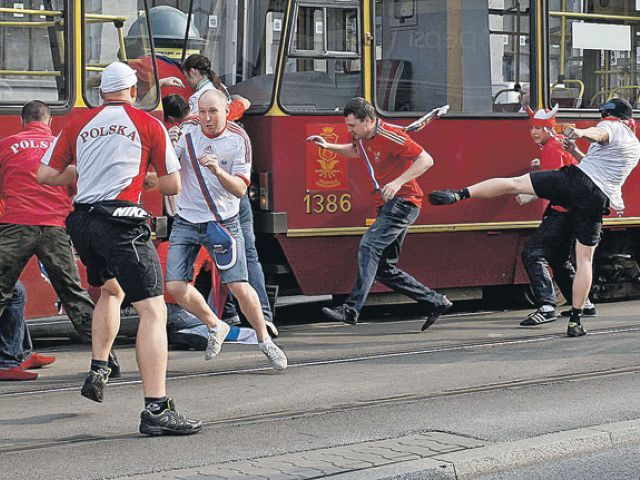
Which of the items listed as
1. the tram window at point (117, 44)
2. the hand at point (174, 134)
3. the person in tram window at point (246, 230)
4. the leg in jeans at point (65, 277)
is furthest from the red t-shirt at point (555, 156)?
the leg in jeans at point (65, 277)

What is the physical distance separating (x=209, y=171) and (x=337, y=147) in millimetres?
1933

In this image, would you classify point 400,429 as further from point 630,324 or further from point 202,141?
point 630,324

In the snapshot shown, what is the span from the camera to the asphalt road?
20.5ft

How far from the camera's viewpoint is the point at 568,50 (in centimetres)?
1170

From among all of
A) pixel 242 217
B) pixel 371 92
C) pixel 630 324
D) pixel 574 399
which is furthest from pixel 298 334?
pixel 574 399

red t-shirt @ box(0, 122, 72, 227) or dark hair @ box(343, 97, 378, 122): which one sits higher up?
dark hair @ box(343, 97, 378, 122)

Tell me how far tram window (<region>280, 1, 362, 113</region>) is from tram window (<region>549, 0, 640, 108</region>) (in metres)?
2.05

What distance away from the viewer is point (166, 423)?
6449mm

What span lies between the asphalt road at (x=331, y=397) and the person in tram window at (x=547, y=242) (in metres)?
0.27

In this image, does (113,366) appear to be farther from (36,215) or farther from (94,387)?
(94,387)

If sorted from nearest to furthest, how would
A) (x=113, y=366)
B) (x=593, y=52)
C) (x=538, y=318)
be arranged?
1. (x=113, y=366)
2. (x=538, y=318)
3. (x=593, y=52)

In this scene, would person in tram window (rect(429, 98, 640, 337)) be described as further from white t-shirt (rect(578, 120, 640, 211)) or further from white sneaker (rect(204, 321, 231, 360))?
white sneaker (rect(204, 321, 231, 360))

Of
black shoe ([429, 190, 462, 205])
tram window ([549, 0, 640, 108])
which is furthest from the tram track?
tram window ([549, 0, 640, 108])

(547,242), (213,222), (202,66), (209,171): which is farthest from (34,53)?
(547,242)
